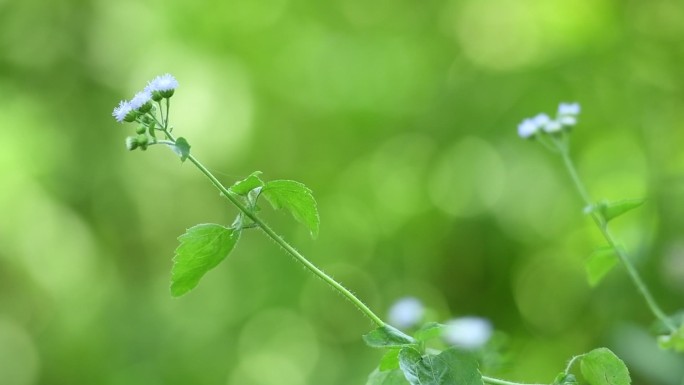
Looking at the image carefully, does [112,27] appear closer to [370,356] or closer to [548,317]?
[370,356]

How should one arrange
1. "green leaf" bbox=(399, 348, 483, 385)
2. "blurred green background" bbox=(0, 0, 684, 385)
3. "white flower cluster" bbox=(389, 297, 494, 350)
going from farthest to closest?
"blurred green background" bbox=(0, 0, 684, 385)
"white flower cluster" bbox=(389, 297, 494, 350)
"green leaf" bbox=(399, 348, 483, 385)

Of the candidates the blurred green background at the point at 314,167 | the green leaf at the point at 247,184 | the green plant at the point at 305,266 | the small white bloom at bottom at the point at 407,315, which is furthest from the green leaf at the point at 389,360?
the blurred green background at the point at 314,167

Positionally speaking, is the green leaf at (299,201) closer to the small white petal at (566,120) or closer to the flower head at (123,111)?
the flower head at (123,111)

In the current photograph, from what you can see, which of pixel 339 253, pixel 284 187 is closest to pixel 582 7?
pixel 339 253

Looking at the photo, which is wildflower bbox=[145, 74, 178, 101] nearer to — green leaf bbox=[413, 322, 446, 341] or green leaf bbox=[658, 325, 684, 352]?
green leaf bbox=[413, 322, 446, 341]

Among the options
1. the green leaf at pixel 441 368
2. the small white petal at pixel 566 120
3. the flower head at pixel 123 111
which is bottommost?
the green leaf at pixel 441 368

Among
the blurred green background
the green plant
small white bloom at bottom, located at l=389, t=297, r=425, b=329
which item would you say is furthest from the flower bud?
the blurred green background
